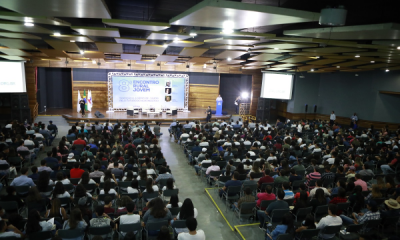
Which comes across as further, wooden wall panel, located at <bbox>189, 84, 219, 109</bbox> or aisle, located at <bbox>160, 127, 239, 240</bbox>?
wooden wall panel, located at <bbox>189, 84, 219, 109</bbox>

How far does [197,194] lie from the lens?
7.54 metres

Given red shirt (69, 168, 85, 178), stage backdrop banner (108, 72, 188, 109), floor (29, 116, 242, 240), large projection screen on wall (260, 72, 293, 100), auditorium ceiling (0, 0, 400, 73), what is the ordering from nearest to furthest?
auditorium ceiling (0, 0, 400, 73), floor (29, 116, 242, 240), red shirt (69, 168, 85, 178), large projection screen on wall (260, 72, 293, 100), stage backdrop banner (108, 72, 188, 109)

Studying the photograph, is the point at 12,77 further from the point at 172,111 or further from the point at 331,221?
the point at 331,221

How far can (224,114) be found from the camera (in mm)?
20906

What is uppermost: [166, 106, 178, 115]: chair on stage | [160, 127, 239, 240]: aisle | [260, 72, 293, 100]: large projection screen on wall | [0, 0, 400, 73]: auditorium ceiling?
[0, 0, 400, 73]: auditorium ceiling

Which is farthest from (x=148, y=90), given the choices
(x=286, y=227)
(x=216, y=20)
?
(x=286, y=227)

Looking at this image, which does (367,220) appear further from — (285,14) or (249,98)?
(249,98)

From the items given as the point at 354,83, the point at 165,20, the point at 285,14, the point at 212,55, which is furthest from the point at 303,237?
the point at 354,83

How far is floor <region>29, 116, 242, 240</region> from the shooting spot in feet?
18.6

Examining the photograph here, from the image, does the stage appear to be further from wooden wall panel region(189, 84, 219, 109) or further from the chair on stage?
wooden wall panel region(189, 84, 219, 109)

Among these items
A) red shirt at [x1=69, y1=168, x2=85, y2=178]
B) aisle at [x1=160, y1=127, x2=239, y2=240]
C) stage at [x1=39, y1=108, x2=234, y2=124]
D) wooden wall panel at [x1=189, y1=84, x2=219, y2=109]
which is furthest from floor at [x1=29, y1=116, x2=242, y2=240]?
wooden wall panel at [x1=189, y1=84, x2=219, y2=109]

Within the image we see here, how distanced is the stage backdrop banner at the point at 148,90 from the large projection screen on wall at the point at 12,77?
5.94 meters

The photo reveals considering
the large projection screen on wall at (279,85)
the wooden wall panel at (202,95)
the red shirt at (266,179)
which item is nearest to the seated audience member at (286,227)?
the red shirt at (266,179)

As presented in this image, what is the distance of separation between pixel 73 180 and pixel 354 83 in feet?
65.3
